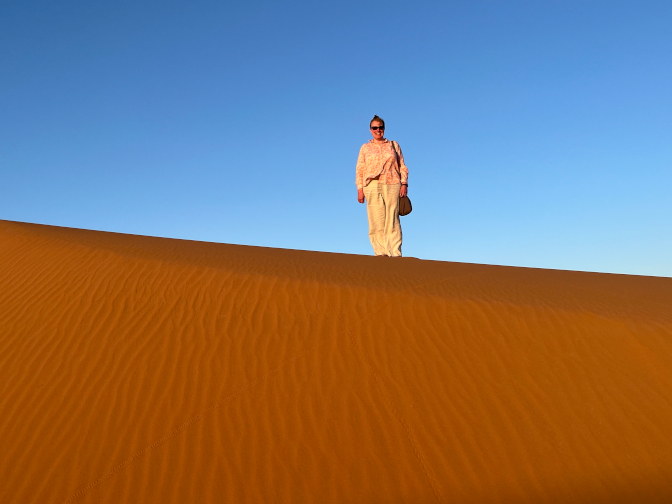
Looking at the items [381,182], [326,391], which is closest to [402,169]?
[381,182]

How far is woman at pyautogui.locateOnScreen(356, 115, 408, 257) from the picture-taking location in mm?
11078

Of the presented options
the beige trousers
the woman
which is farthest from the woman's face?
the beige trousers

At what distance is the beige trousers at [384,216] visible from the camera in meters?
11.2

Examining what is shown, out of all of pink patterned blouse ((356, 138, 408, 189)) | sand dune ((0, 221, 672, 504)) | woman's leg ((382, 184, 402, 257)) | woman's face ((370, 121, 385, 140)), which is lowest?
sand dune ((0, 221, 672, 504))

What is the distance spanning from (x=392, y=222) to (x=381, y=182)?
0.76 m

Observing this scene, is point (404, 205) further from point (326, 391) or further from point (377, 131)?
point (326, 391)

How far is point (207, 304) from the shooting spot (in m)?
7.67

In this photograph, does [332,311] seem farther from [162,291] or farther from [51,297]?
[51,297]

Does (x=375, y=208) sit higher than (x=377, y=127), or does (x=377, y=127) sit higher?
(x=377, y=127)

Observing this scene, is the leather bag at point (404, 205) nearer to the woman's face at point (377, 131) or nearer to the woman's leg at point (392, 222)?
the woman's leg at point (392, 222)

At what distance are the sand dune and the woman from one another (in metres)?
2.86

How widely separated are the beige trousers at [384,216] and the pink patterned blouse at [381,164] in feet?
0.41

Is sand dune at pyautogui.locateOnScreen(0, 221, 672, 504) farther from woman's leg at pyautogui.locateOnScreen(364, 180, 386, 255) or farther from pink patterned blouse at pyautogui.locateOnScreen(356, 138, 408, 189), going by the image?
pink patterned blouse at pyautogui.locateOnScreen(356, 138, 408, 189)

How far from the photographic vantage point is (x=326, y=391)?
5.83 metres
